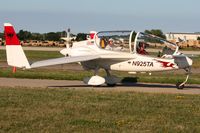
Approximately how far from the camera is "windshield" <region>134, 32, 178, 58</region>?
19125mm

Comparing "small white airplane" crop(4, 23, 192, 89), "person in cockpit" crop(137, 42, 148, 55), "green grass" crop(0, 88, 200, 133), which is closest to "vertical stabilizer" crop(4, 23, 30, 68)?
"small white airplane" crop(4, 23, 192, 89)

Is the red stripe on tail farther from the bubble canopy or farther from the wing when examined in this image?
the bubble canopy

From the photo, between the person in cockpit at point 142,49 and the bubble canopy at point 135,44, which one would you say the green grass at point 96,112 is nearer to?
the bubble canopy at point 135,44

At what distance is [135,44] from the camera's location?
19.1m

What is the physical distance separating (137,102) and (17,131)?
17.0 ft

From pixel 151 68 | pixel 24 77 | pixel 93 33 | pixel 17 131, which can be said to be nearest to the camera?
pixel 17 131

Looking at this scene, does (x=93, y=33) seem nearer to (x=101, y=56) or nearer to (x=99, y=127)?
(x=101, y=56)

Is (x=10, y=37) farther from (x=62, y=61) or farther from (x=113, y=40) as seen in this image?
(x=113, y=40)

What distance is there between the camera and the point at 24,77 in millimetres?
23359

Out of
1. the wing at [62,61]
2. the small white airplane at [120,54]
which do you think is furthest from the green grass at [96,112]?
the small white airplane at [120,54]

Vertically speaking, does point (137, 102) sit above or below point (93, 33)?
below

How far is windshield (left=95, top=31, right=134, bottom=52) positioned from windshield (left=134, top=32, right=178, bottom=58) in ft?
1.45

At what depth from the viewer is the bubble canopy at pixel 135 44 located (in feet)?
62.8

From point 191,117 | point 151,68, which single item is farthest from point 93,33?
point 191,117
